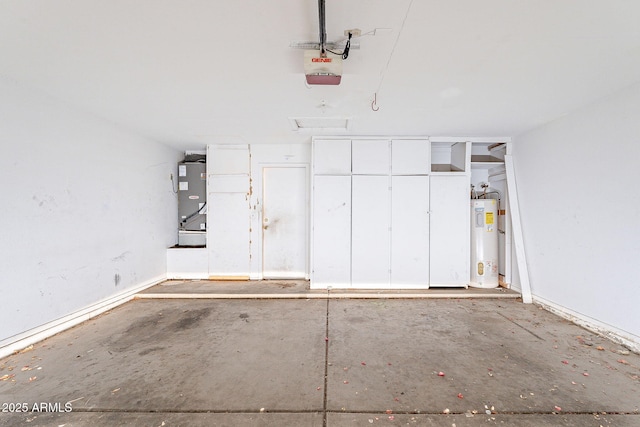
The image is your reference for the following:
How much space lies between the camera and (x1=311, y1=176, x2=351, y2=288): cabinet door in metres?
4.39

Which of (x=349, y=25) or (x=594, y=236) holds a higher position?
(x=349, y=25)

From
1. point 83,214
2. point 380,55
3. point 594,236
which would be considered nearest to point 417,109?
point 380,55

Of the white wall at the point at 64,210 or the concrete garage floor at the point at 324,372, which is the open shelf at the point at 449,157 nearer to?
the concrete garage floor at the point at 324,372

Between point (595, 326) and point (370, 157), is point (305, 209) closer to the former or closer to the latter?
point (370, 157)

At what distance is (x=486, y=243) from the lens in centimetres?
441

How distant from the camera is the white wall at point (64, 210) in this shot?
253 cm

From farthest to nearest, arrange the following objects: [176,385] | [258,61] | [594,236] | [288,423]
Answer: [594,236] < [258,61] < [176,385] < [288,423]

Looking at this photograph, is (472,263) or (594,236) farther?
(472,263)

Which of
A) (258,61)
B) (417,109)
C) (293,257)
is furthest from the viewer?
(293,257)

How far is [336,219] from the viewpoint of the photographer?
440 centimetres

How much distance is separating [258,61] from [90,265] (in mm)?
3365

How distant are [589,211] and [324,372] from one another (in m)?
3.60

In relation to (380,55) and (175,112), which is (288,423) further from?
(175,112)

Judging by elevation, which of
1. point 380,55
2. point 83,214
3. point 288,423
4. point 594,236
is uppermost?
point 380,55
